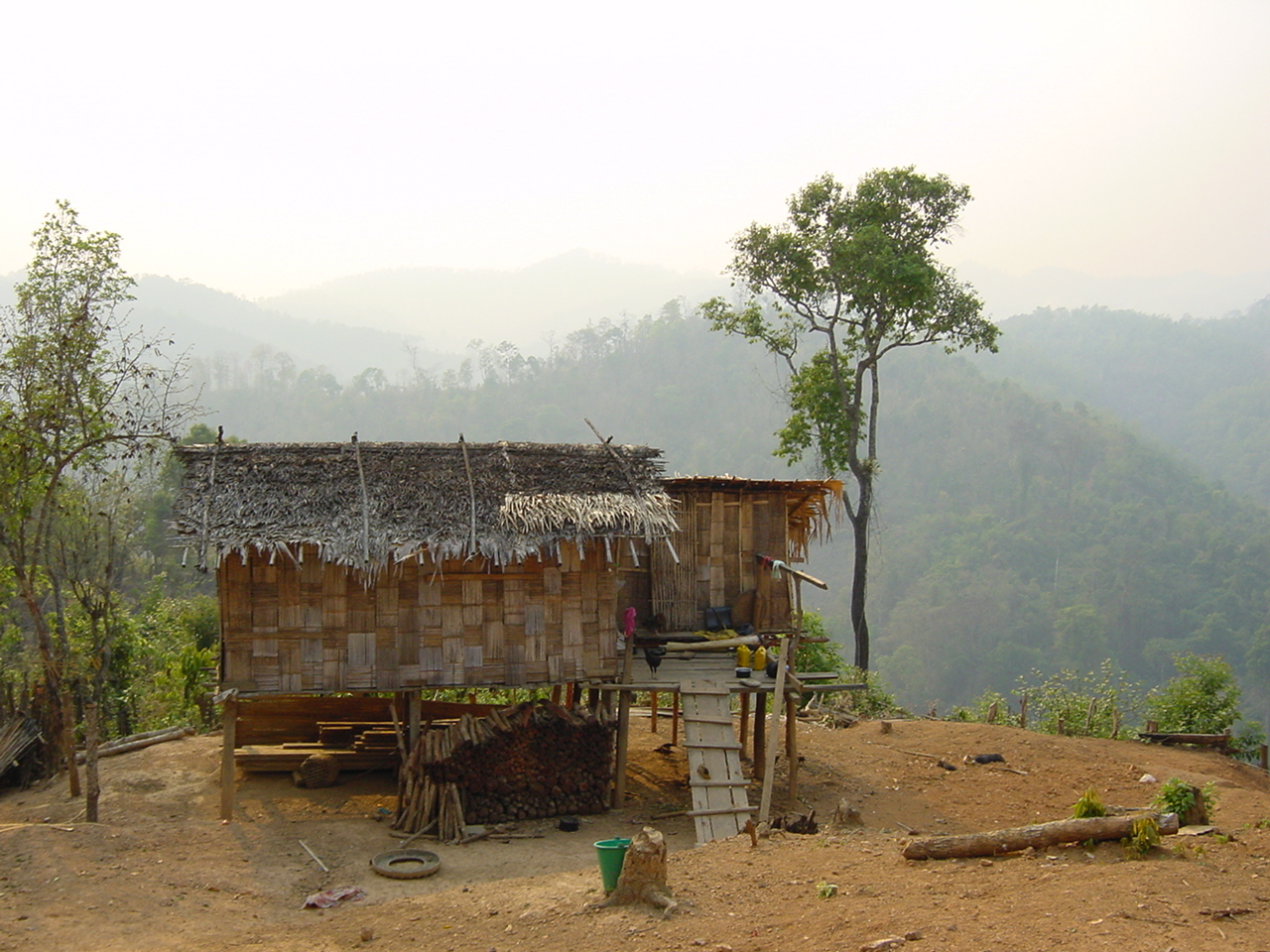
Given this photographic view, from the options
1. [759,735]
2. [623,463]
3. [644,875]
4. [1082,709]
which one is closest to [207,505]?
[623,463]

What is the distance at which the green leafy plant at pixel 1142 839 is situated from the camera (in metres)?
7.38

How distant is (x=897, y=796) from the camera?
14.0 m

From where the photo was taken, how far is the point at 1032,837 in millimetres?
7828

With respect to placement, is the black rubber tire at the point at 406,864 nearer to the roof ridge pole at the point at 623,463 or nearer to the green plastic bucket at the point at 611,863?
the green plastic bucket at the point at 611,863

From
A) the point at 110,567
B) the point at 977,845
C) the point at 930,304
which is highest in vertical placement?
the point at 930,304

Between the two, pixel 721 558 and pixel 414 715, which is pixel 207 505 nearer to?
pixel 414 715

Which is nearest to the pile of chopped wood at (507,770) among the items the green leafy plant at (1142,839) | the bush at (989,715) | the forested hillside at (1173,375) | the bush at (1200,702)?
the green leafy plant at (1142,839)

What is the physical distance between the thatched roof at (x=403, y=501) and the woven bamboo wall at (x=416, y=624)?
47 centimetres

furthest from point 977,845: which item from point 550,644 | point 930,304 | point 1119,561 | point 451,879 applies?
point 1119,561

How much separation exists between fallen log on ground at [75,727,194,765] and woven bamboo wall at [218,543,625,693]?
204 inches

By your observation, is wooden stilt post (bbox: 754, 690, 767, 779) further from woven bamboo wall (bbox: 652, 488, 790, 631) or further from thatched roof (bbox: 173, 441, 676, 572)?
thatched roof (bbox: 173, 441, 676, 572)

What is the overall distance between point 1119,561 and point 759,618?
150ft

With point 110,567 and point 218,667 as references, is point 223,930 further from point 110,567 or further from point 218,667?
point 110,567

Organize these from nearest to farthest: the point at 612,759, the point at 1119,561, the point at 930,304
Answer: the point at 612,759 < the point at 930,304 < the point at 1119,561
